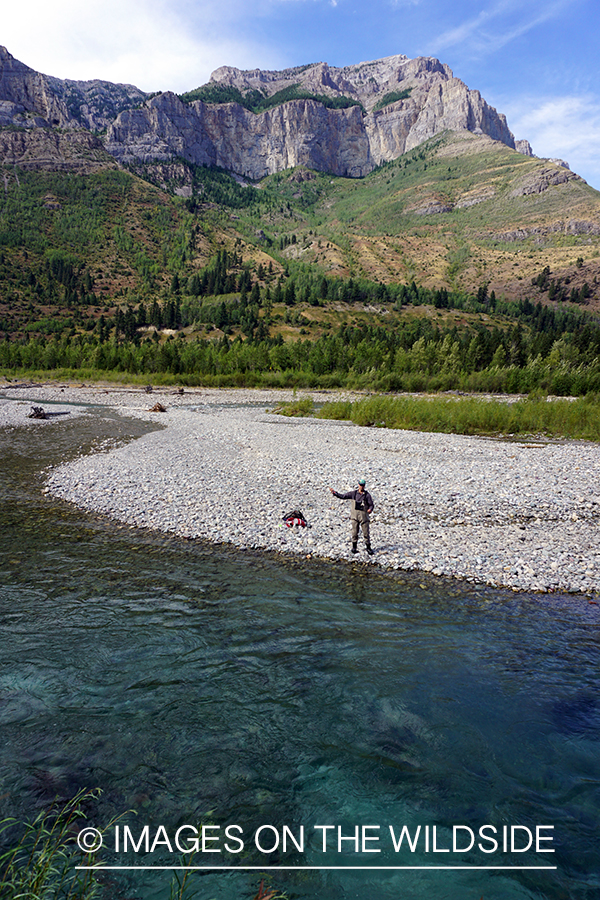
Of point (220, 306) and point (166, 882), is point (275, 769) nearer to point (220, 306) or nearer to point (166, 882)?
point (166, 882)

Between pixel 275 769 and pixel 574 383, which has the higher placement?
pixel 574 383

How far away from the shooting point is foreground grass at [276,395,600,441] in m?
33.7

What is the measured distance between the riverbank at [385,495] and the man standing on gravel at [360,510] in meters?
0.49

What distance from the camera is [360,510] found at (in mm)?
11898

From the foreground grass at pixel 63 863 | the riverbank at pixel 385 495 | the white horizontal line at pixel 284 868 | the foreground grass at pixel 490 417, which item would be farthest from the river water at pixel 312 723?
the foreground grass at pixel 490 417

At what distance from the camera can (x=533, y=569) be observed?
1116 centimetres

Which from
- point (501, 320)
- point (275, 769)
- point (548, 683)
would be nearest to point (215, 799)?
point (275, 769)

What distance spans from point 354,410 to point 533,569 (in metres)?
29.4

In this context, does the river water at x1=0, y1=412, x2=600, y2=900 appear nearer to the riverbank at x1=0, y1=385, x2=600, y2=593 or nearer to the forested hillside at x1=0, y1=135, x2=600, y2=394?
the riverbank at x1=0, y1=385, x2=600, y2=593

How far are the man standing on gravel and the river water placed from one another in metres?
1.56

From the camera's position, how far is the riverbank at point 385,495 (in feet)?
39.5

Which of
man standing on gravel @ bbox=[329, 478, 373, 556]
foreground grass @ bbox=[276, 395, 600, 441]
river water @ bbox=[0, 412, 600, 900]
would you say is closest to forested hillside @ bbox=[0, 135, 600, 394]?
foreground grass @ bbox=[276, 395, 600, 441]

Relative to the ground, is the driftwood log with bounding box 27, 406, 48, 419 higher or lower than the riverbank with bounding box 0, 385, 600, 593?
higher

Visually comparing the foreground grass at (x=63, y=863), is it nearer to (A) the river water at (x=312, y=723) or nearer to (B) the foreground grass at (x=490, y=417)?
(A) the river water at (x=312, y=723)
